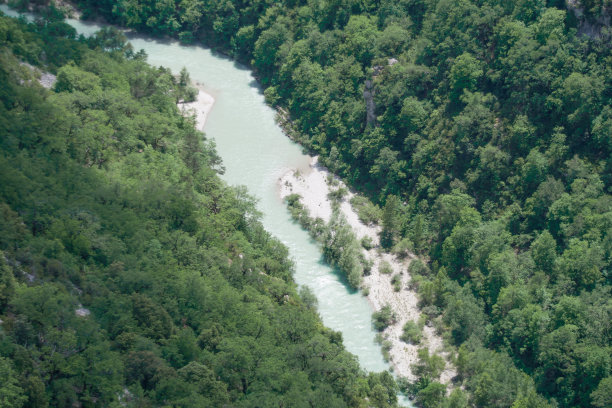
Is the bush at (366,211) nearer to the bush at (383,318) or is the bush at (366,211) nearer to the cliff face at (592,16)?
the bush at (383,318)

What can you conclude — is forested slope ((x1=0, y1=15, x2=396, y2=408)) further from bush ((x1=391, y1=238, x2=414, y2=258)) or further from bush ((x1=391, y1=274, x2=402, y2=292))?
bush ((x1=391, y1=238, x2=414, y2=258))

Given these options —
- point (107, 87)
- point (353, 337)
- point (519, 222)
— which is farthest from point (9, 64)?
point (519, 222)

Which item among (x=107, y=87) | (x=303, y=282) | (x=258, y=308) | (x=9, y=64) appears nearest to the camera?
(x=258, y=308)

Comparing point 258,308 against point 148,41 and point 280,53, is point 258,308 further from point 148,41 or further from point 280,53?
point 148,41

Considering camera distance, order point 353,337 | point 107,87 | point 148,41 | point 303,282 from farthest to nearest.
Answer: point 148,41, point 107,87, point 303,282, point 353,337

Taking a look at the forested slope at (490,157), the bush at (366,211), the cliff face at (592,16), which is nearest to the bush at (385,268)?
the forested slope at (490,157)

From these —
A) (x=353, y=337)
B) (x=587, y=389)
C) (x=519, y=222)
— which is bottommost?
(x=353, y=337)

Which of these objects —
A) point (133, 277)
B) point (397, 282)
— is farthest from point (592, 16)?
point (133, 277)

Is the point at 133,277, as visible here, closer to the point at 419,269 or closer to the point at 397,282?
the point at 397,282

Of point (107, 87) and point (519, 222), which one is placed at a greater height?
point (519, 222)
